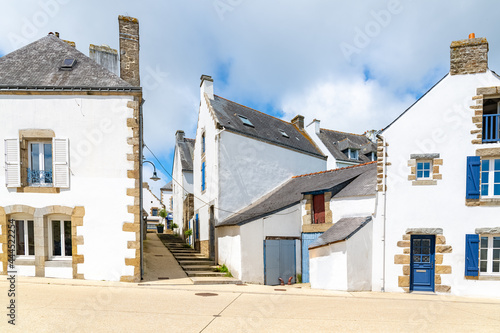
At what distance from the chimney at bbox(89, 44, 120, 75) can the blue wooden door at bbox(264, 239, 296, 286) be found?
30.2ft

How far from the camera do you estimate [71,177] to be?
391 inches

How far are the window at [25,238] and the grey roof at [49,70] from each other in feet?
13.6

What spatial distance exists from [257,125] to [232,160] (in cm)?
366

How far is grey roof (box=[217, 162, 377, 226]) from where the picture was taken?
12188 millimetres

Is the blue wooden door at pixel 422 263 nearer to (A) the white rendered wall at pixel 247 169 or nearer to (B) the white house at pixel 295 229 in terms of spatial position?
(B) the white house at pixel 295 229

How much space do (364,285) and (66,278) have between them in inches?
358

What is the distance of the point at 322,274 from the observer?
1105cm

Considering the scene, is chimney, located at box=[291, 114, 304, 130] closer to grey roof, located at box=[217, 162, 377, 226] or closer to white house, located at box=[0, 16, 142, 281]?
grey roof, located at box=[217, 162, 377, 226]

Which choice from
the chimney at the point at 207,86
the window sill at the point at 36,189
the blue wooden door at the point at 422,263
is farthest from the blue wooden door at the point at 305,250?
the window sill at the point at 36,189

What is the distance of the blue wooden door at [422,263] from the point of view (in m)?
10.4

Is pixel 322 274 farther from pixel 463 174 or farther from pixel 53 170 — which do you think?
pixel 53 170

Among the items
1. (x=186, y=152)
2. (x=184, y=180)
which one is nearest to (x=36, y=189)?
(x=184, y=180)

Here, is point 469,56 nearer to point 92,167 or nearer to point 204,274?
point 204,274

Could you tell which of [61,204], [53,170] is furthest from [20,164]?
[61,204]
